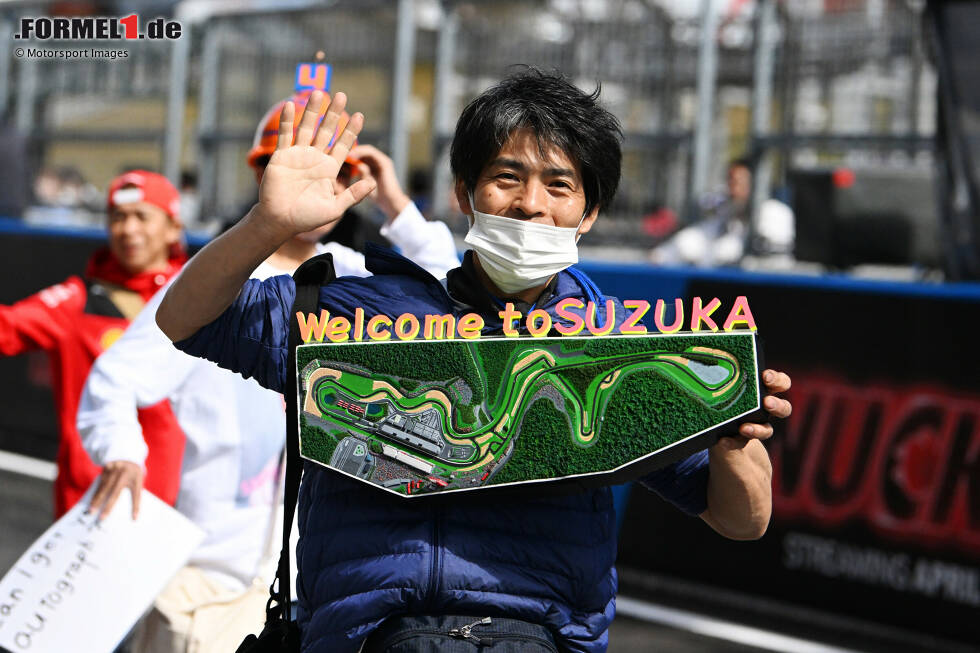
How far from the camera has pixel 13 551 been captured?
7.00m

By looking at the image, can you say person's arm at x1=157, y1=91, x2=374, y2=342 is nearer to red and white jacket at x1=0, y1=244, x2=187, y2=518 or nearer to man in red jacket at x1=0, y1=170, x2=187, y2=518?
man in red jacket at x1=0, y1=170, x2=187, y2=518

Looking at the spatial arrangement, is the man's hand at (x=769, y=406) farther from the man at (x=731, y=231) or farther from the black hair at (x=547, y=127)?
the man at (x=731, y=231)

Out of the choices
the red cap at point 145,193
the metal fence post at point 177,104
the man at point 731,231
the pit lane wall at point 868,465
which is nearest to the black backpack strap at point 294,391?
the red cap at point 145,193

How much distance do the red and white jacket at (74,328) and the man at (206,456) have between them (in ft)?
2.79

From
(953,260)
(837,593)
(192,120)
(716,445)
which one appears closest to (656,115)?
(953,260)

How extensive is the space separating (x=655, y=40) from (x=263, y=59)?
11.2 feet

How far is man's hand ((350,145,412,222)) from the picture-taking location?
11.8 ft

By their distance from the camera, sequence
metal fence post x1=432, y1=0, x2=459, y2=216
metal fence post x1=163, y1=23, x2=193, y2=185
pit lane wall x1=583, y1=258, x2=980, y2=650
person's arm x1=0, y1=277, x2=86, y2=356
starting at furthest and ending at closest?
metal fence post x1=163, y1=23, x2=193, y2=185, metal fence post x1=432, y1=0, x2=459, y2=216, pit lane wall x1=583, y1=258, x2=980, y2=650, person's arm x1=0, y1=277, x2=86, y2=356

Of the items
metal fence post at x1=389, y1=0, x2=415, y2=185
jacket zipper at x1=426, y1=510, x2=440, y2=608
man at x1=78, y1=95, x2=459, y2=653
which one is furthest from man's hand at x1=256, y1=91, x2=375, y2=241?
metal fence post at x1=389, y1=0, x2=415, y2=185

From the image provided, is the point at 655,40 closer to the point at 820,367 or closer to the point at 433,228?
the point at 820,367

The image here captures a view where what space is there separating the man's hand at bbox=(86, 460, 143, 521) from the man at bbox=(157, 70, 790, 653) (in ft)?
3.94

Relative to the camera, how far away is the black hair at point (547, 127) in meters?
2.25

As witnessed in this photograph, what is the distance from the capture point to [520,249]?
221 centimetres

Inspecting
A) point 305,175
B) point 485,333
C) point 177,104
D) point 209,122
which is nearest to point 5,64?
point 177,104
